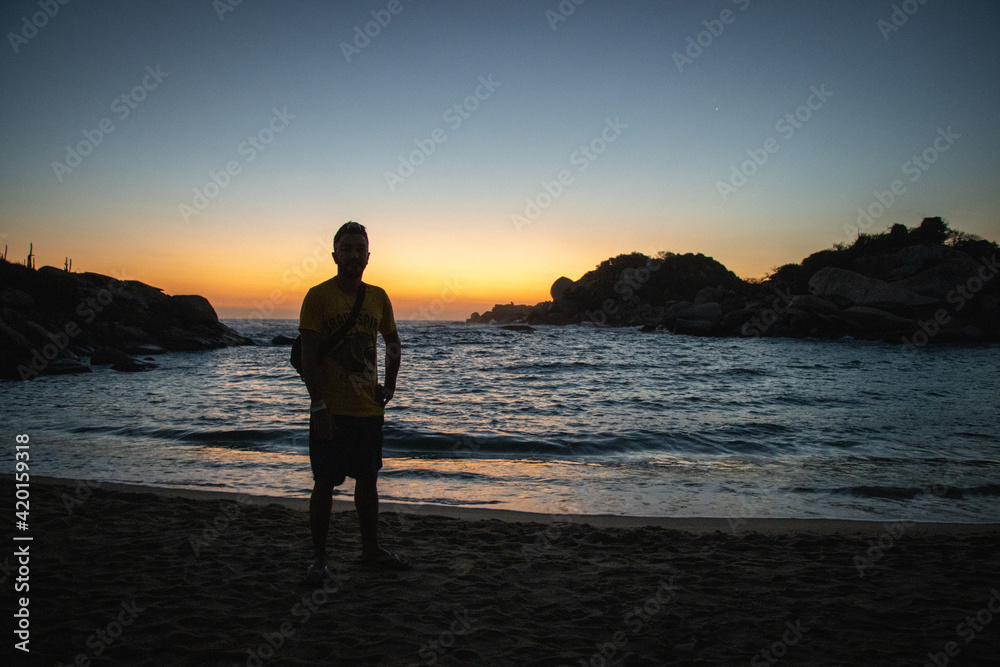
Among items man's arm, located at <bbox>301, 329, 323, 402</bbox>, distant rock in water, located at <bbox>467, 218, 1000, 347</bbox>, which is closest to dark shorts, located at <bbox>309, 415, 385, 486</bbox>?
man's arm, located at <bbox>301, 329, 323, 402</bbox>

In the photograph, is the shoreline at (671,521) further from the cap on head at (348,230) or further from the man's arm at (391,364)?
the cap on head at (348,230)

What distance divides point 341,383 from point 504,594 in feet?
5.61

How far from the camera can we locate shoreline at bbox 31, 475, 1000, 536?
462 centimetres

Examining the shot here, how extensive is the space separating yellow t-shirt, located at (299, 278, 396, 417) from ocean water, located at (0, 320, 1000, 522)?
8.78 ft

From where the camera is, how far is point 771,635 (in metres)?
2.63

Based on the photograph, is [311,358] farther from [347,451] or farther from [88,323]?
[88,323]

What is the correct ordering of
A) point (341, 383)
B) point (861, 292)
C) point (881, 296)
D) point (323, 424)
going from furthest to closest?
point (861, 292), point (881, 296), point (341, 383), point (323, 424)

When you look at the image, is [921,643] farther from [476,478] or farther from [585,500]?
[476,478]

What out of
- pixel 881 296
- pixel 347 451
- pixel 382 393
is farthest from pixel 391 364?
pixel 881 296

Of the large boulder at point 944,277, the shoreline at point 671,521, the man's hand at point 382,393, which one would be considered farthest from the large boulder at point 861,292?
the man's hand at point 382,393

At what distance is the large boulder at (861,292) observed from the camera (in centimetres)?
3512

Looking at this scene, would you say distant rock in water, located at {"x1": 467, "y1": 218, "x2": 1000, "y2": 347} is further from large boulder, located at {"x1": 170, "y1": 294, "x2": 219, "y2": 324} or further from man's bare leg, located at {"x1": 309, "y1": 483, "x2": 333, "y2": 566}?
large boulder, located at {"x1": 170, "y1": 294, "x2": 219, "y2": 324}

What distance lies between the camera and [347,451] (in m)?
3.25

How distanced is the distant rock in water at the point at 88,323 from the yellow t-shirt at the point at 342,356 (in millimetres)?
17822
